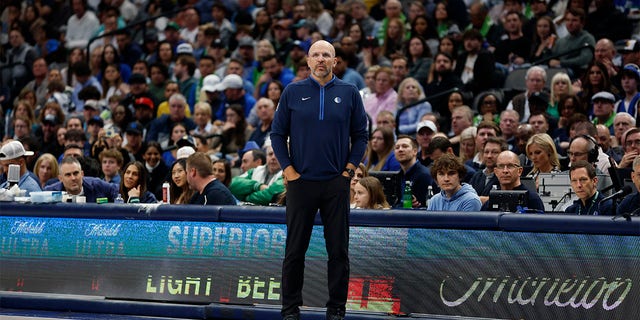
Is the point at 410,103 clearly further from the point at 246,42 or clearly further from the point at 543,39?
the point at 246,42

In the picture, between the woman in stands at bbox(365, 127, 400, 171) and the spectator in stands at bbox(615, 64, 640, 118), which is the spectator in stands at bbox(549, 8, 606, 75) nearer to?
the spectator in stands at bbox(615, 64, 640, 118)

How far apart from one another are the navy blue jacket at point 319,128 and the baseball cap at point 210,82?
395 inches

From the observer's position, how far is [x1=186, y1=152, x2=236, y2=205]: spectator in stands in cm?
1183

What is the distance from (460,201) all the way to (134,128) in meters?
8.13

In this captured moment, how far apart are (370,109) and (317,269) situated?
A: 7.91 meters

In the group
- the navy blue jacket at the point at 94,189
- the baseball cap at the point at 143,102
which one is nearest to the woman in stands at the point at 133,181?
the navy blue jacket at the point at 94,189

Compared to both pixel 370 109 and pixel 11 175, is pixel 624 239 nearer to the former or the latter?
pixel 11 175

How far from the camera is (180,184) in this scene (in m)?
13.2

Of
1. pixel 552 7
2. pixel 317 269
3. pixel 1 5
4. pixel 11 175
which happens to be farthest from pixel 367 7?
pixel 317 269

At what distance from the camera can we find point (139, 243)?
1055 centimetres

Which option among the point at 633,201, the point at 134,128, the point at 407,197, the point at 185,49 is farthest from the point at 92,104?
the point at 633,201

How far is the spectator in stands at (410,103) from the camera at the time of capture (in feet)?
55.7

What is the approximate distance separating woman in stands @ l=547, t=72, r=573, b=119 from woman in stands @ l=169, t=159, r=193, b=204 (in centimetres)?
527

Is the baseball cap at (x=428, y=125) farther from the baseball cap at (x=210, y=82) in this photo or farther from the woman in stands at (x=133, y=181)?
the baseball cap at (x=210, y=82)
